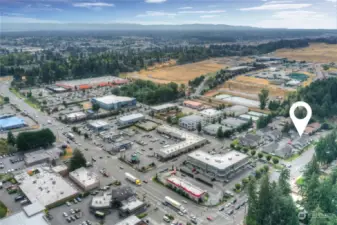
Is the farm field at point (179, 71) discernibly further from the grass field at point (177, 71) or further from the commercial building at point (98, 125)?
the commercial building at point (98, 125)

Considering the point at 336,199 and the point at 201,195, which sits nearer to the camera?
the point at 336,199

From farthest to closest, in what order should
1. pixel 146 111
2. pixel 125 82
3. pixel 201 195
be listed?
pixel 125 82
pixel 146 111
pixel 201 195

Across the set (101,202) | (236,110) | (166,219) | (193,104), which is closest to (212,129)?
(236,110)

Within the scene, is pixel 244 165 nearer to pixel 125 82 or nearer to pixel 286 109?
pixel 286 109

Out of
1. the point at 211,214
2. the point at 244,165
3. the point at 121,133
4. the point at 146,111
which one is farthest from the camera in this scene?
the point at 146,111

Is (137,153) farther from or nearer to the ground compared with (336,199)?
nearer to the ground

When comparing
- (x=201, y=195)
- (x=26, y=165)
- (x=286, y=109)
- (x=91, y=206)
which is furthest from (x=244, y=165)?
(x=26, y=165)

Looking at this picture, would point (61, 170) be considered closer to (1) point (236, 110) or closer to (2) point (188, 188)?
(2) point (188, 188)

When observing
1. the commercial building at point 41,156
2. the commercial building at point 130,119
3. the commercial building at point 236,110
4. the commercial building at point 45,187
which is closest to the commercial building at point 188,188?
the commercial building at point 45,187
